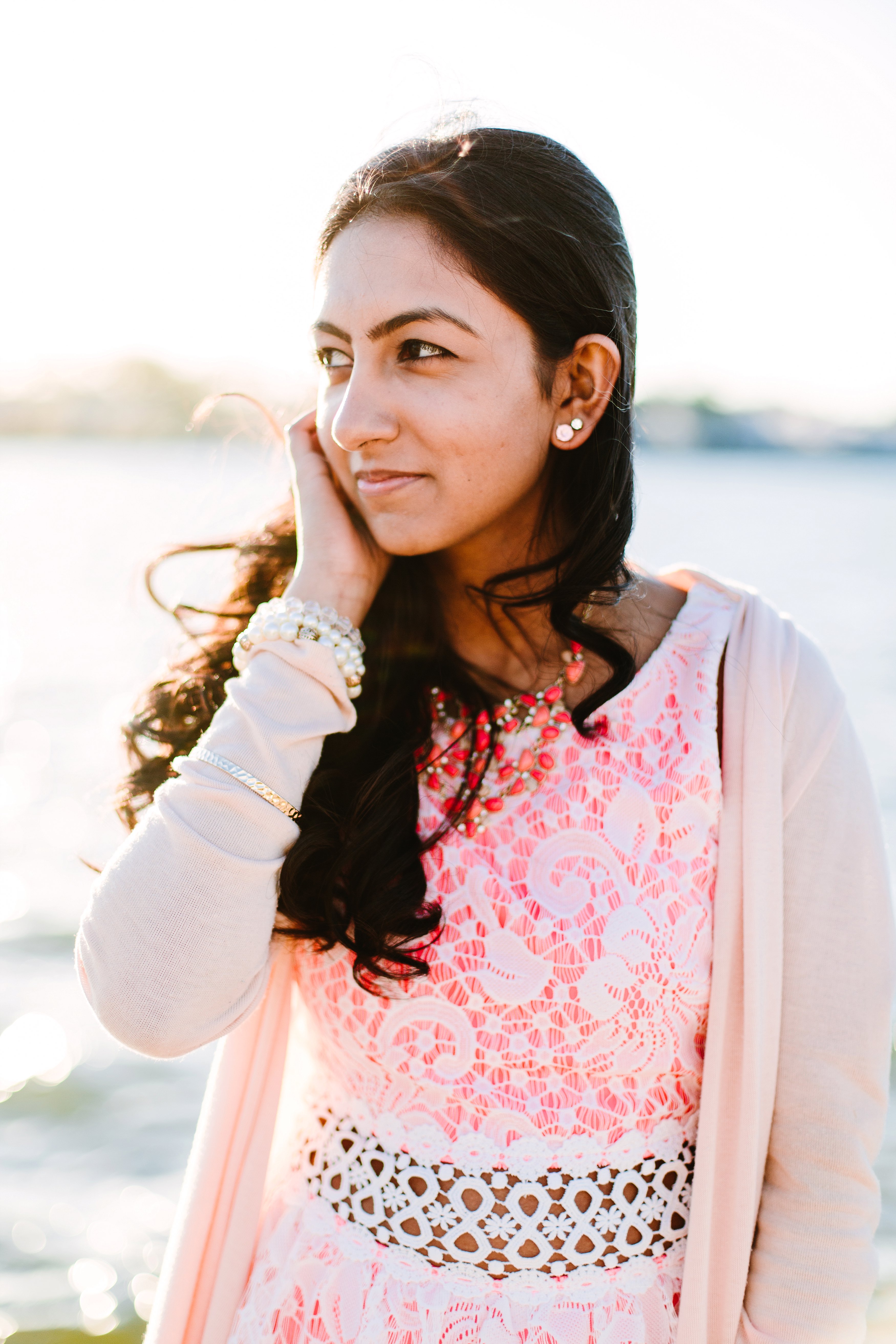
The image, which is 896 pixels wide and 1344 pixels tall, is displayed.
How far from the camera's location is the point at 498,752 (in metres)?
1.80

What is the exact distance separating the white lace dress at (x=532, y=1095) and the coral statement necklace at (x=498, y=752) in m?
0.04

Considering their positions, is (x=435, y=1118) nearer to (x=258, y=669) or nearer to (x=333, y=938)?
(x=333, y=938)

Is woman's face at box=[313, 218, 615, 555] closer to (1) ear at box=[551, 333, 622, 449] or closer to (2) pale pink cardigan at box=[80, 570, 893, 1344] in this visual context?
(1) ear at box=[551, 333, 622, 449]

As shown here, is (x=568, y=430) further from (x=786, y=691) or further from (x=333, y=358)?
(x=786, y=691)

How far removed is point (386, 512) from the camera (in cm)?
172

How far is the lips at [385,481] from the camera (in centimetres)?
169

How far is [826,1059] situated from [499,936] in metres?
0.52

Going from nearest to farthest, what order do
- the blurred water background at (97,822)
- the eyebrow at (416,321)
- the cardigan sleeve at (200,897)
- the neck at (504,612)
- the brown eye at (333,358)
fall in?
the cardigan sleeve at (200,897)
the eyebrow at (416,321)
the brown eye at (333,358)
the neck at (504,612)
the blurred water background at (97,822)

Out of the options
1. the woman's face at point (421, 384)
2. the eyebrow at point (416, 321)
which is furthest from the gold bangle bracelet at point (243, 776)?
the eyebrow at point (416, 321)

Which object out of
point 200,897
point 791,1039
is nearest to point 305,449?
point 200,897

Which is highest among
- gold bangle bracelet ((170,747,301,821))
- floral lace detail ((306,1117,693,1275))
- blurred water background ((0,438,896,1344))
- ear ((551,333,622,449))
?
ear ((551,333,622,449))

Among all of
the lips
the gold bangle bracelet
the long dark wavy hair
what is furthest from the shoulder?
the gold bangle bracelet

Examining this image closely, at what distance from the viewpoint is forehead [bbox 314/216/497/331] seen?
1.61 meters

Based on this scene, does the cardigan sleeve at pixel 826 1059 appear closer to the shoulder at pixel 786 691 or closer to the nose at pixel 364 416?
the shoulder at pixel 786 691
